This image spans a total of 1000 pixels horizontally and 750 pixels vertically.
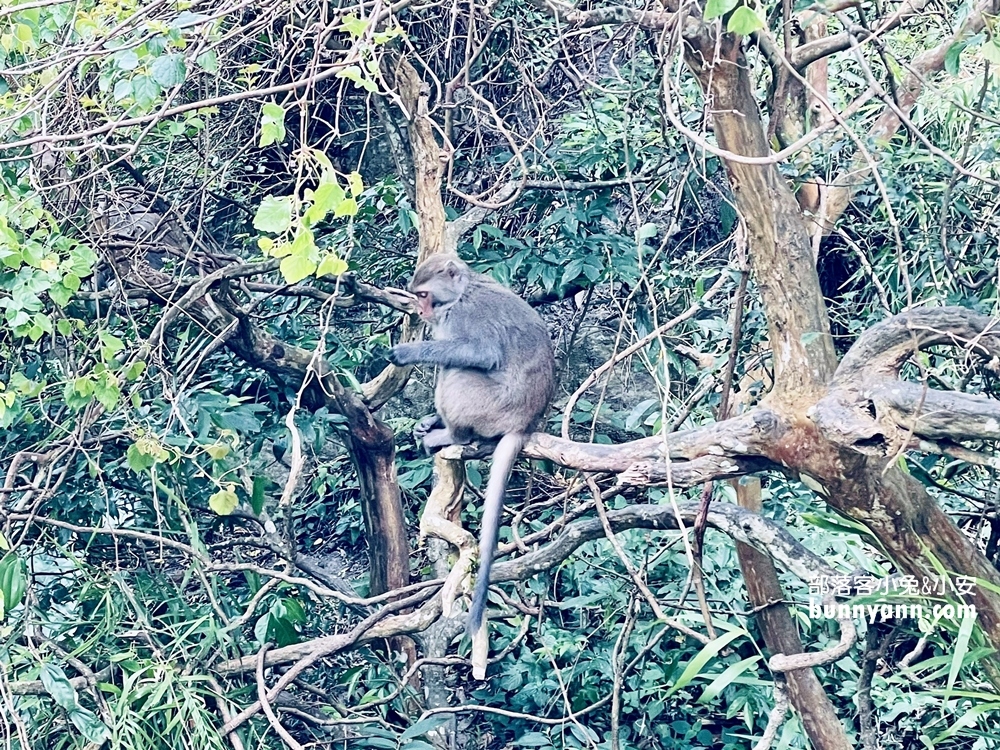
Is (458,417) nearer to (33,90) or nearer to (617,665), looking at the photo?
(617,665)

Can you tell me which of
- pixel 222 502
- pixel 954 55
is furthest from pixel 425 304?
pixel 954 55

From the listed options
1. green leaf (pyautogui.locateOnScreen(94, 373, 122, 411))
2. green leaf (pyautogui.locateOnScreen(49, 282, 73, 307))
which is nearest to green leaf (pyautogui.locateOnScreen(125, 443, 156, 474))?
green leaf (pyautogui.locateOnScreen(94, 373, 122, 411))

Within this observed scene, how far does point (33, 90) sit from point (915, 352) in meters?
2.74

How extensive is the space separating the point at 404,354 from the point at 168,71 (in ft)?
4.89

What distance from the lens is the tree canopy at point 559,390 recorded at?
2.83 m

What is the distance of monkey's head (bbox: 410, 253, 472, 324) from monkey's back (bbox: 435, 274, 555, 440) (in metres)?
0.04

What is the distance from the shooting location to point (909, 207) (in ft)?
14.4

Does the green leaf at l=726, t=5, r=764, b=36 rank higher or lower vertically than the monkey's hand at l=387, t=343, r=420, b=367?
higher

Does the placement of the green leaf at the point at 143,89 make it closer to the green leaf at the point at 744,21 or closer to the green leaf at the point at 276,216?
A: the green leaf at the point at 276,216

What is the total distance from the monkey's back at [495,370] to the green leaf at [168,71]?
161cm

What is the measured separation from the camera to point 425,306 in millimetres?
4082

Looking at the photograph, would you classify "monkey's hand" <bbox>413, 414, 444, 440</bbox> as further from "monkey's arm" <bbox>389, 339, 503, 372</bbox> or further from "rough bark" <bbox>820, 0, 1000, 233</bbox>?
"rough bark" <bbox>820, 0, 1000, 233</bbox>

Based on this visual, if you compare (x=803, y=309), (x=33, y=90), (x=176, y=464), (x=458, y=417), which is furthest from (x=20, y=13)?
(x=803, y=309)

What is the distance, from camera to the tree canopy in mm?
2830
